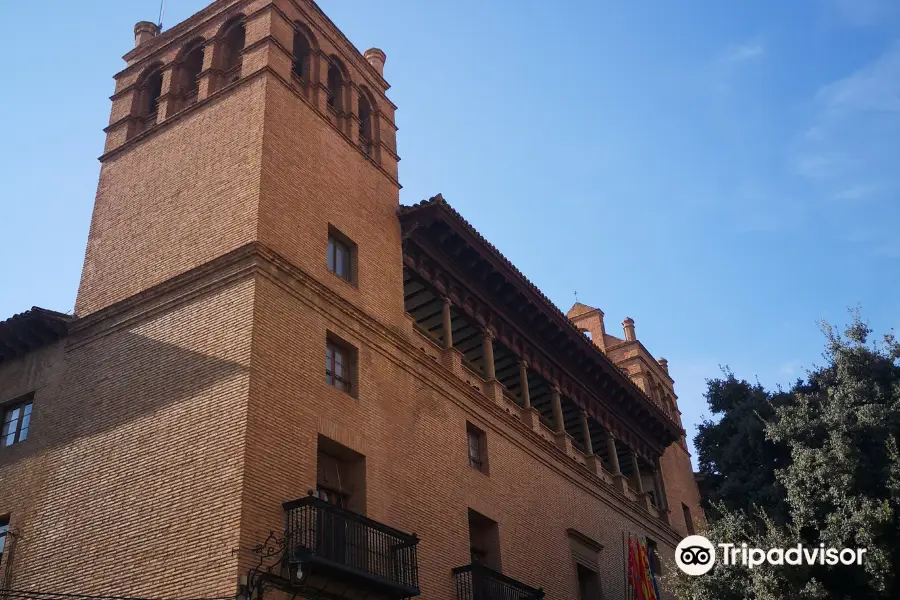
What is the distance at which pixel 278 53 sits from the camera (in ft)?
56.2

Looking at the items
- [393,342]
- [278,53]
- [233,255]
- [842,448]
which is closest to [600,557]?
[842,448]

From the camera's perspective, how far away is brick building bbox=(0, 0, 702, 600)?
39.9 feet

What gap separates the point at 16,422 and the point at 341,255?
5.97 metres

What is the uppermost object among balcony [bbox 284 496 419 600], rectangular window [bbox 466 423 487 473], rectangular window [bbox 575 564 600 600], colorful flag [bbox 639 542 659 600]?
rectangular window [bbox 466 423 487 473]

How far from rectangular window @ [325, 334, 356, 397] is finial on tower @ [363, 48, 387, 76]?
845 centimetres

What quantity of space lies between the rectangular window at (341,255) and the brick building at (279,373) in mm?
55

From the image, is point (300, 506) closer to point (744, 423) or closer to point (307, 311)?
point (307, 311)

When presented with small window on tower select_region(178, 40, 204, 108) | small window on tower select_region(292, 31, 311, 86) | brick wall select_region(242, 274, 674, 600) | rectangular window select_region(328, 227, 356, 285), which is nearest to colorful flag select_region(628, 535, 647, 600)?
brick wall select_region(242, 274, 674, 600)

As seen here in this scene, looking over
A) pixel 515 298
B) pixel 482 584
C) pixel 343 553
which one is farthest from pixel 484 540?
pixel 515 298

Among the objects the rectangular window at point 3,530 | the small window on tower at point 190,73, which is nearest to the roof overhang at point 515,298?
the small window on tower at point 190,73

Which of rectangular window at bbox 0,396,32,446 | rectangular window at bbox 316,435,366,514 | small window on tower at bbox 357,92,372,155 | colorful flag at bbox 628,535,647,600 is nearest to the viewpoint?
rectangular window at bbox 316,435,366,514

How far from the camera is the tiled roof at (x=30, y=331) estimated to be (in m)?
15.4

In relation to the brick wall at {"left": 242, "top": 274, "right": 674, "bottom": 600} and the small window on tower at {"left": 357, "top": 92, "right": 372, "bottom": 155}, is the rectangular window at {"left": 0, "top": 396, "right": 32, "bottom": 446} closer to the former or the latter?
the brick wall at {"left": 242, "top": 274, "right": 674, "bottom": 600}

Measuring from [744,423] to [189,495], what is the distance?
15544 mm
